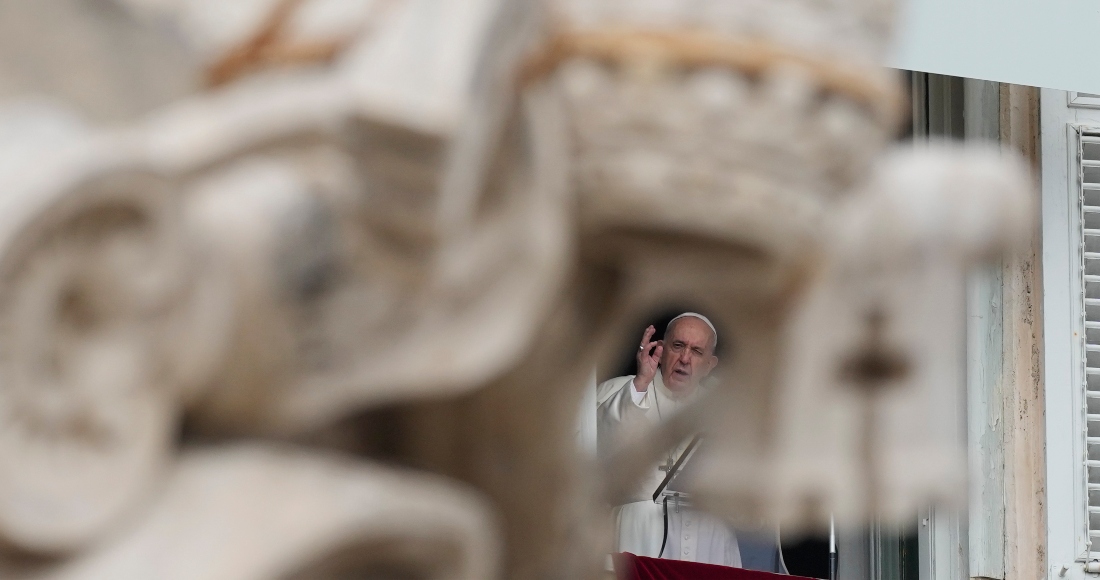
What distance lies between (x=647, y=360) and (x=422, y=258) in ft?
5.74

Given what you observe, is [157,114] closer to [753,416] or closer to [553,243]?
[553,243]

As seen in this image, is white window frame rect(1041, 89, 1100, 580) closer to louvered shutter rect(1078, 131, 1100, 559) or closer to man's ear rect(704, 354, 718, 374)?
louvered shutter rect(1078, 131, 1100, 559)

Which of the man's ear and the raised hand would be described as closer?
the man's ear

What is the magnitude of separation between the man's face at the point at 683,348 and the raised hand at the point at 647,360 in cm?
6

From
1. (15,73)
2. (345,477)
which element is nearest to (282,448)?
(345,477)

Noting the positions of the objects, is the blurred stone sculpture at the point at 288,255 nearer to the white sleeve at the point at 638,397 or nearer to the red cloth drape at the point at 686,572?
the red cloth drape at the point at 686,572

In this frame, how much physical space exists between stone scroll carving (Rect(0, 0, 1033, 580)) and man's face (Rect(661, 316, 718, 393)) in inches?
50.4

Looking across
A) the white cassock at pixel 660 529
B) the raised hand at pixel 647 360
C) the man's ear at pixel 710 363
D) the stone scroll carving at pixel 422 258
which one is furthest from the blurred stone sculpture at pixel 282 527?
the raised hand at pixel 647 360

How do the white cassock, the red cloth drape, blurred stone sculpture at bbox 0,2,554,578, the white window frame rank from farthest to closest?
A: 1. the white window frame
2. the white cassock
3. the red cloth drape
4. blurred stone sculpture at bbox 0,2,554,578

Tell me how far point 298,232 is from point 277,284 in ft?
0.05

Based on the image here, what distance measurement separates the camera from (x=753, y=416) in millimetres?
551

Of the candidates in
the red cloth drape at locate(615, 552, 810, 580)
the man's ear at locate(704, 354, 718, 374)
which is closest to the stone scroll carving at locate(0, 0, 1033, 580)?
the man's ear at locate(704, 354, 718, 374)

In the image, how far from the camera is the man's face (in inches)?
73.4

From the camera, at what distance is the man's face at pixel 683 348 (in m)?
1.87
